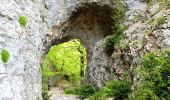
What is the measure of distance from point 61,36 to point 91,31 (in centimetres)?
285

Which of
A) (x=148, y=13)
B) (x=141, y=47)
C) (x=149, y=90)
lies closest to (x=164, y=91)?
(x=149, y=90)

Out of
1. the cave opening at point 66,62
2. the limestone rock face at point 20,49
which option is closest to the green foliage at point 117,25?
the limestone rock face at point 20,49

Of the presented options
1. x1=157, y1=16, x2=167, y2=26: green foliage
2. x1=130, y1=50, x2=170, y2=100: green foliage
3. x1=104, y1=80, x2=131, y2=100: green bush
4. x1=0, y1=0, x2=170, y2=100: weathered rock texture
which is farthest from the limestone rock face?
x1=157, y1=16, x2=167, y2=26: green foliage

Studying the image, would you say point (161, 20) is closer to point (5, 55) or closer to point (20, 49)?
point (20, 49)

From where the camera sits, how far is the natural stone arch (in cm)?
1853

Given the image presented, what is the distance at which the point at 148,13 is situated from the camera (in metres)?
15.5

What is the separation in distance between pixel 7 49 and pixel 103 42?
9.66 meters

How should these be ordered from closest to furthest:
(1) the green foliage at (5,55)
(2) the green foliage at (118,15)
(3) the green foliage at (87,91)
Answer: (1) the green foliage at (5,55), (2) the green foliage at (118,15), (3) the green foliage at (87,91)

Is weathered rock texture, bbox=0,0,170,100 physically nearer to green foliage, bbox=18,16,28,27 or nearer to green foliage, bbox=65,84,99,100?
green foliage, bbox=18,16,28,27

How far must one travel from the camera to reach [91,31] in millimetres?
21547

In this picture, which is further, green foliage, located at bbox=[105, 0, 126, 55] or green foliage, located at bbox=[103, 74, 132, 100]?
green foliage, located at bbox=[105, 0, 126, 55]

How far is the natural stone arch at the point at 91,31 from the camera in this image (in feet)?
60.8

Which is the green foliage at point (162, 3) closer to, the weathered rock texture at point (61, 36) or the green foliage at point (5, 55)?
the weathered rock texture at point (61, 36)

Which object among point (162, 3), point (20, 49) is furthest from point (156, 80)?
point (162, 3)
